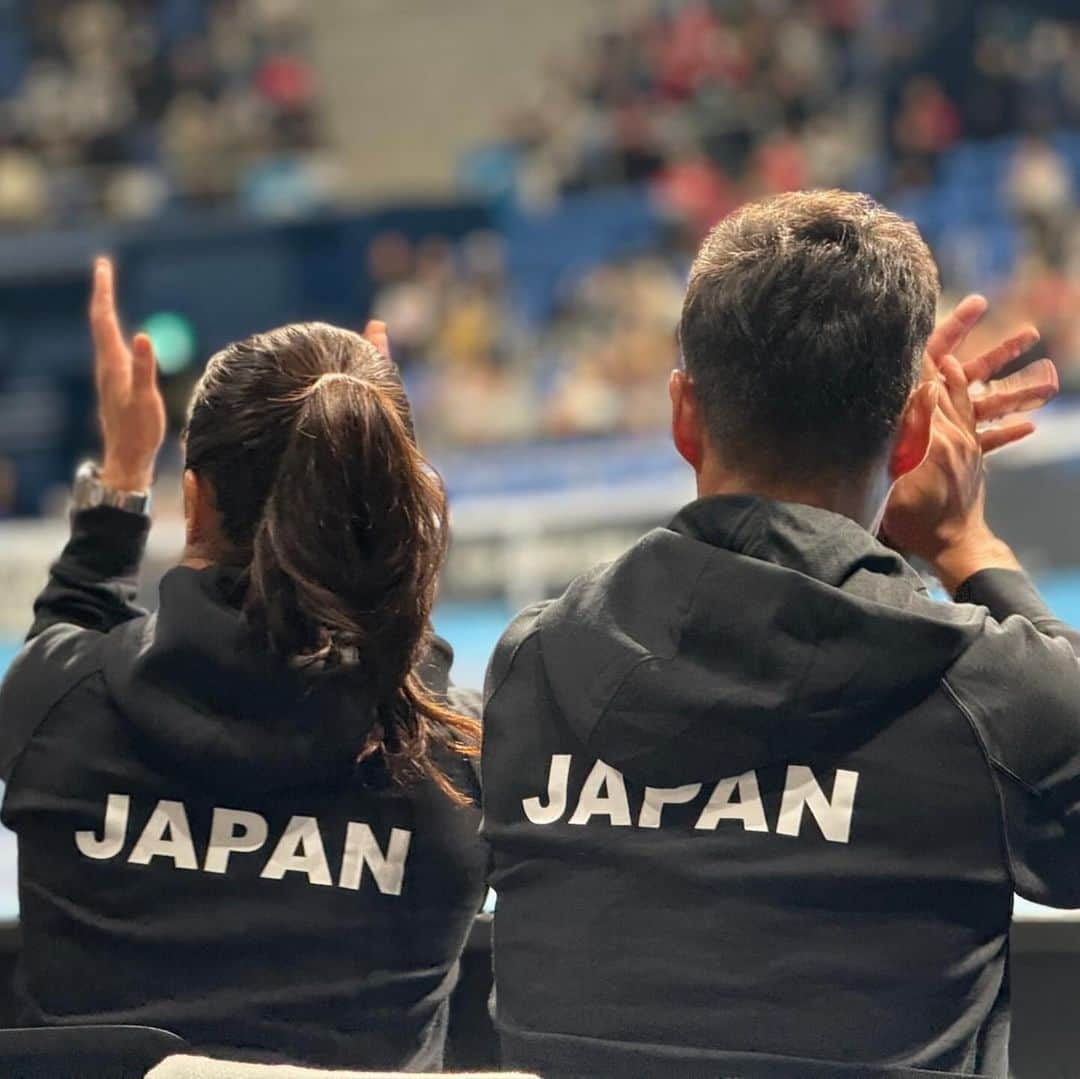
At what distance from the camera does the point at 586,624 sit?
1504 millimetres

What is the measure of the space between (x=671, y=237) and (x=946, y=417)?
9.53m

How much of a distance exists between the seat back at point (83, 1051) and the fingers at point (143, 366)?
846 millimetres

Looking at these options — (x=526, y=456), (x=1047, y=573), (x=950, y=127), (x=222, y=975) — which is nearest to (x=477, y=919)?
(x=222, y=975)

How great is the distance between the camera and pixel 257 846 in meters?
1.74

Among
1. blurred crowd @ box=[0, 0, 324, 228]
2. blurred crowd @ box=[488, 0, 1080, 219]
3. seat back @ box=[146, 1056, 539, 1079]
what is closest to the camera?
seat back @ box=[146, 1056, 539, 1079]

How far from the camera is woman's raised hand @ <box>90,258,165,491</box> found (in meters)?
2.05

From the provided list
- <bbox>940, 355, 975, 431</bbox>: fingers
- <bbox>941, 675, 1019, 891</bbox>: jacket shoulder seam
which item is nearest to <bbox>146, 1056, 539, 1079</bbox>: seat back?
<bbox>941, 675, 1019, 891</bbox>: jacket shoulder seam

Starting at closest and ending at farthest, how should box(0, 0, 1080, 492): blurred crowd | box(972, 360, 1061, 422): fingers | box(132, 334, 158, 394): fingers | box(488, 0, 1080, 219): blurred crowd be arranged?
box(972, 360, 1061, 422): fingers < box(132, 334, 158, 394): fingers < box(0, 0, 1080, 492): blurred crowd < box(488, 0, 1080, 219): blurred crowd

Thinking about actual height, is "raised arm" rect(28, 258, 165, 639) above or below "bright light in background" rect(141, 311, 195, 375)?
above

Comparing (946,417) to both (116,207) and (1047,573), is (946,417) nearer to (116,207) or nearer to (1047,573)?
(1047,573)

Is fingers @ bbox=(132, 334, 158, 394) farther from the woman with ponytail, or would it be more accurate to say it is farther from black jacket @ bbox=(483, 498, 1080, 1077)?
black jacket @ bbox=(483, 498, 1080, 1077)

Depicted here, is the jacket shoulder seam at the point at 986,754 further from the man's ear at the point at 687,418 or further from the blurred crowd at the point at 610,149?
the blurred crowd at the point at 610,149

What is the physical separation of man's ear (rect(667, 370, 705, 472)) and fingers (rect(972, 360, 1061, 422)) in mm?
359

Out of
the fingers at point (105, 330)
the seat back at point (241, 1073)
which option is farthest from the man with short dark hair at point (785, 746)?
the fingers at point (105, 330)
